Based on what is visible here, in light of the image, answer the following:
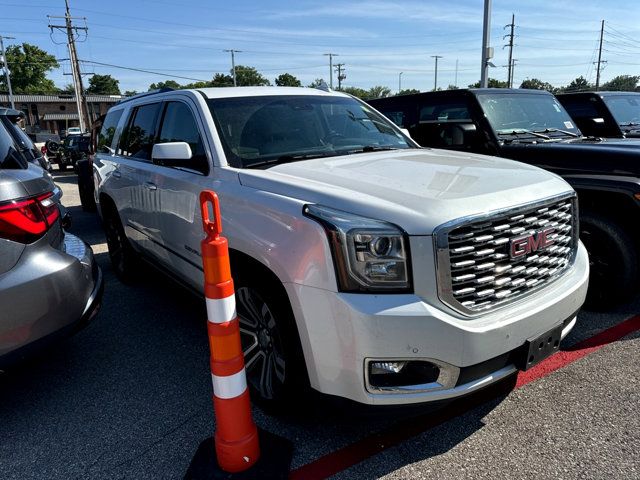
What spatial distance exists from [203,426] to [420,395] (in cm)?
129

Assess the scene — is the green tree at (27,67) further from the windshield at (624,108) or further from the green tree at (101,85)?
the windshield at (624,108)

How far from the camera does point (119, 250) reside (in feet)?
17.7

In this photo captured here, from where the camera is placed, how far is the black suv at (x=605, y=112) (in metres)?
7.06

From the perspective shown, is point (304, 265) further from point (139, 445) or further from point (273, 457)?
point (139, 445)

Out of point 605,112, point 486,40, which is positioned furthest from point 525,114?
point 486,40

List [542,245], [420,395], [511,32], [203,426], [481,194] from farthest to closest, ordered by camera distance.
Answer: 1. [511,32]
2. [203,426]
3. [542,245]
4. [481,194]
5. [420,395]

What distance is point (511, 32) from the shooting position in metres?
63.5

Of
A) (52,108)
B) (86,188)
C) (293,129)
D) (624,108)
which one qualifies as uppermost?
(52,108)

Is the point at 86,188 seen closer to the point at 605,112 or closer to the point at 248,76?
the point at 605,112

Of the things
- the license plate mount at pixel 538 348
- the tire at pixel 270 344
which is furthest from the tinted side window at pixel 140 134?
the license plate mount at pixel 538 348

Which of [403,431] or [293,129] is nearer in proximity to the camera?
[403,431]

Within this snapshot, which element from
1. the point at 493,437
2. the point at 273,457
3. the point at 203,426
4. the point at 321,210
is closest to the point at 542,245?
the point at 493,437

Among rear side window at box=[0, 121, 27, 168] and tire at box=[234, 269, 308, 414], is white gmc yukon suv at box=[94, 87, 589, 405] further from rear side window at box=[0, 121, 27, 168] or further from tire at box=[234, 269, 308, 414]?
rear side window at box=[0, 121, 27, 168]

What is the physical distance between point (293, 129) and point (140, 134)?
185 centimetres
